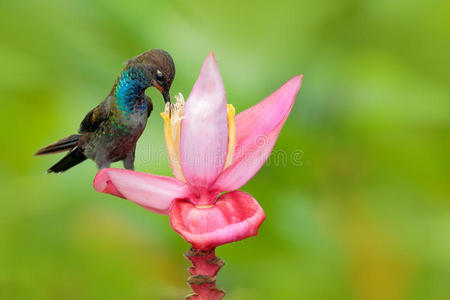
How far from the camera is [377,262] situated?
91cm

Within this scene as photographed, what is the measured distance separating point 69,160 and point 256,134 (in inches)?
6.0

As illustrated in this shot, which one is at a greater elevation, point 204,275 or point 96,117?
point 96,117

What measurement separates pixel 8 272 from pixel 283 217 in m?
0.45

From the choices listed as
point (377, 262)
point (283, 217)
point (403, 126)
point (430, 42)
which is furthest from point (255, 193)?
point (430, 42)

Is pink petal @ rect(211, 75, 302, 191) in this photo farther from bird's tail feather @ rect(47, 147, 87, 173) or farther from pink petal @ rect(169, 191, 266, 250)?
bird's tail feather @ rect(47, 147, 87, 173)

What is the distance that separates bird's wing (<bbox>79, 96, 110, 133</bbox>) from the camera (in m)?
0.42

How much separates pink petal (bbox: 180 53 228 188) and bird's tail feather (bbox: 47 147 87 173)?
3.7 inches

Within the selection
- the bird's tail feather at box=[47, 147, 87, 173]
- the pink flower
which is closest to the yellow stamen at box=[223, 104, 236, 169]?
the pink flower

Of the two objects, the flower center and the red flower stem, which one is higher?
the flower center

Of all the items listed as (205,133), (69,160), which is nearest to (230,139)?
(205,133)

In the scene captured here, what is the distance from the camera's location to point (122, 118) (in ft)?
1.32

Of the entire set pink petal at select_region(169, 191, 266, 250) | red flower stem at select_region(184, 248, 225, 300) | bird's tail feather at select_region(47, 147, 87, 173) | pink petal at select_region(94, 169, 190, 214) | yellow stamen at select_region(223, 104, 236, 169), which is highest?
yellow stamen at select_region(223, 104, 236, 169)

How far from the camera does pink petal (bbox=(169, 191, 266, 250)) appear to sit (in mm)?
350

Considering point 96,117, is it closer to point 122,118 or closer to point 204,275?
point 122,118
